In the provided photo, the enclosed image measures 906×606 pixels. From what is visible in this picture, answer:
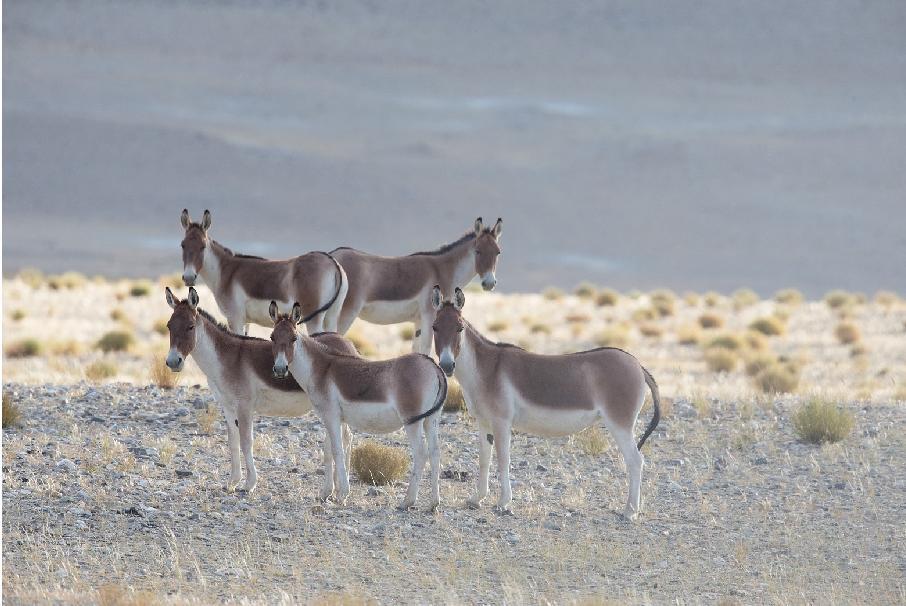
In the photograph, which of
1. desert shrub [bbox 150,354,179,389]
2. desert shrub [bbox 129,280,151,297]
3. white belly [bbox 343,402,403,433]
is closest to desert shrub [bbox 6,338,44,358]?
desert shrub [bbox 150,354,179,389]

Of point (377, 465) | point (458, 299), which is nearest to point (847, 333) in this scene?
point (377, 465)

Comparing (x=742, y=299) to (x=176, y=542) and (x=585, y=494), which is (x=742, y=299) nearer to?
(x=585, y=494)

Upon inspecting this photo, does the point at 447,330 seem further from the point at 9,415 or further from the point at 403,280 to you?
the point at 9,415

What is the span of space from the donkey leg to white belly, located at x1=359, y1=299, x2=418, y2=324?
523 cm

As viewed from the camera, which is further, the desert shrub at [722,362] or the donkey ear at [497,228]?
the desert shrub at [722,362]

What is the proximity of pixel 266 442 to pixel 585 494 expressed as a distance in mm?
4883

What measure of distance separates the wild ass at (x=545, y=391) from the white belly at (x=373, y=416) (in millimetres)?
883

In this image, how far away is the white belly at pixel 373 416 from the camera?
13.7 meters

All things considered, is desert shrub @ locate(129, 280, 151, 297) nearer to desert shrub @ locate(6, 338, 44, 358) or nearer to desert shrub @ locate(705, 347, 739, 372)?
desert shrub @ locate(6, 338, 44, 358)

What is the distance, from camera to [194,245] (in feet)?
56.8

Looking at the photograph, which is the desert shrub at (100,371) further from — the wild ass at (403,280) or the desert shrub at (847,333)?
the desert shrub at (847,333)

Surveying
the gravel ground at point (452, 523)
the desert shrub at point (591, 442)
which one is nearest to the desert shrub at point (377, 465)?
the gravel ground at point (452, 523)

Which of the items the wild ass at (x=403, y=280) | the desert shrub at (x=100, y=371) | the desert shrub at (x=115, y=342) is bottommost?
the desert shrub at (x=100, y=371)

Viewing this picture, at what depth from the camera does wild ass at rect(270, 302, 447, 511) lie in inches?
533
